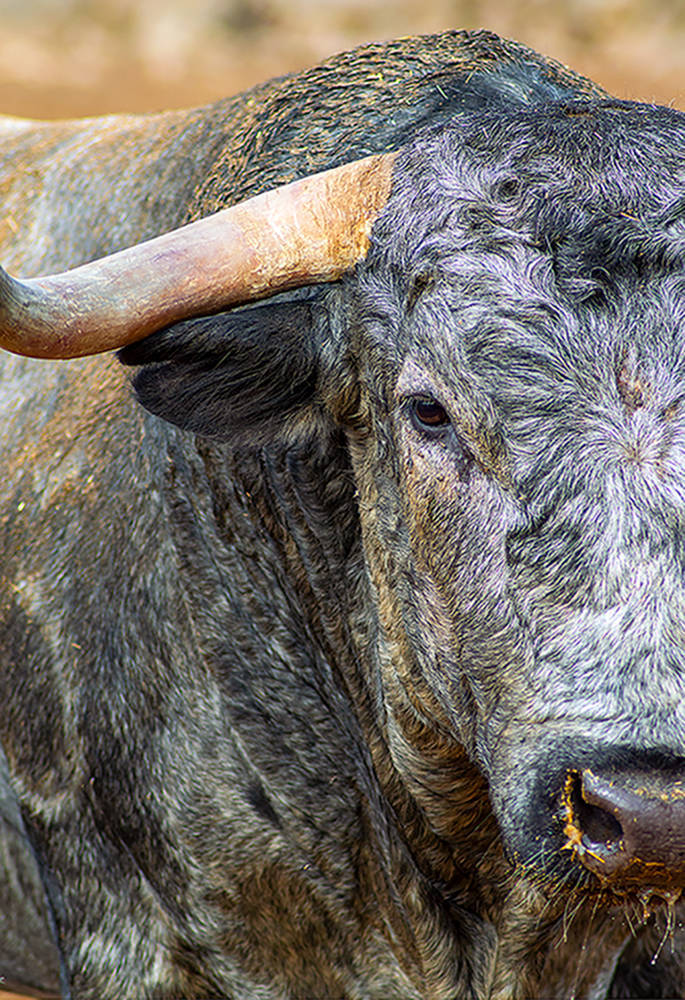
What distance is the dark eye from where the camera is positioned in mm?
3174

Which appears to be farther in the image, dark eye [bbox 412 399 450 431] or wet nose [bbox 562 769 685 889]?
dark eye [bbox 412 399 450 431]

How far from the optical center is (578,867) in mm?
2855

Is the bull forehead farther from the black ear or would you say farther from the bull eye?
the black ear

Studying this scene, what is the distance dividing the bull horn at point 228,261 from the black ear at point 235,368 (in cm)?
7

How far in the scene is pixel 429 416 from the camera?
320 centimetres

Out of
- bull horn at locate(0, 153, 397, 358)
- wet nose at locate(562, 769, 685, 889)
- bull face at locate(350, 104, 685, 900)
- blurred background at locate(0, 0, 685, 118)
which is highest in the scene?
blurred background at locate(0, 0, 685, 118)

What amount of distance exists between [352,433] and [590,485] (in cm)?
97

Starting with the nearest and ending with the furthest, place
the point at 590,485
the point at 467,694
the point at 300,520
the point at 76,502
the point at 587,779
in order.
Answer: the point at 587,779 → the point at 590,485 → the point at 467,694 → the point at 300,520 → the point at 76,502

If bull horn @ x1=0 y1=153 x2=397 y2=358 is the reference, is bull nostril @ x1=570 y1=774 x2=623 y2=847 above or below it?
below

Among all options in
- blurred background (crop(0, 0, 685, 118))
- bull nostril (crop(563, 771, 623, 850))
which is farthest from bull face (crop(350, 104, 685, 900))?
blurred background (crop(0, 0, 685, 118))

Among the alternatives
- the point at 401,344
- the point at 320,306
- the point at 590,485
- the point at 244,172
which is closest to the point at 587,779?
the point at 590,485

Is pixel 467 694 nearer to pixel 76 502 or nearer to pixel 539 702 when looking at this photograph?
pixel 539 702

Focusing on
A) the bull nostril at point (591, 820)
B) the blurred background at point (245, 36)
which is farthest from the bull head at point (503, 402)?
the blurred background at point (245, 36)

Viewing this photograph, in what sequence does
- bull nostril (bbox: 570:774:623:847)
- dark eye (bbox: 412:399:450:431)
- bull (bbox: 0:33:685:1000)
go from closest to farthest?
bull nostril (bbox: 570:774:623:847) < bull (bbox: 0:33:685:1000) < dark eye (bbox: 412:399:450:431)
